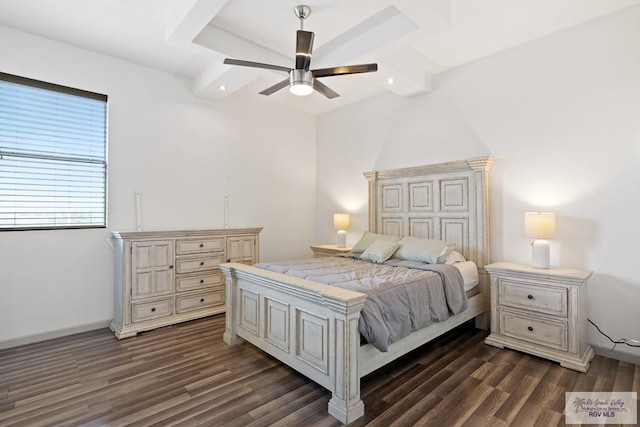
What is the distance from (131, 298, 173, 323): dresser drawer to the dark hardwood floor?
31 centimetres

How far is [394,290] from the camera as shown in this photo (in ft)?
7.86

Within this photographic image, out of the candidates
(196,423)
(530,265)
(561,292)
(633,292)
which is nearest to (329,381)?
(196,423)

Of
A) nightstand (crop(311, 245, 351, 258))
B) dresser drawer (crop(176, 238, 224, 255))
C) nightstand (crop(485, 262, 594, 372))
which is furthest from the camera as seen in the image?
nightstand (crop(311, 245, 351, 258))

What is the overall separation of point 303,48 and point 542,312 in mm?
2935

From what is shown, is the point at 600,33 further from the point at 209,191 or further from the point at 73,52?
the point at 73,52

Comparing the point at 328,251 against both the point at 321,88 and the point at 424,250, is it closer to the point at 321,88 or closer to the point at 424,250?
the point at 424,250

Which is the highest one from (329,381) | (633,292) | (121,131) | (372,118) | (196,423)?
(372,118)

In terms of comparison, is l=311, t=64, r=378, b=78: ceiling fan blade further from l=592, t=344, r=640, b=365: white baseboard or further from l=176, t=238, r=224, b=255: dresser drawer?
l=592, t=344, r=640, b=365: white baseboard

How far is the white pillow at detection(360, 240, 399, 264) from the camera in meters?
3.58

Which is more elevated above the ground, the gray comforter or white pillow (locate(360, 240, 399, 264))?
white pillow (locate(360, 240, 399, 264))

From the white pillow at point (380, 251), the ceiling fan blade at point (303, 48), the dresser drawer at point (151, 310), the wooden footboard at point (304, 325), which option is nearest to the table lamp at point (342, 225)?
the white pillow at point (380, 251)

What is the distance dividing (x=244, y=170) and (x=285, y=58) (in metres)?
1.76

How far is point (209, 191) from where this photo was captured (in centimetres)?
433
